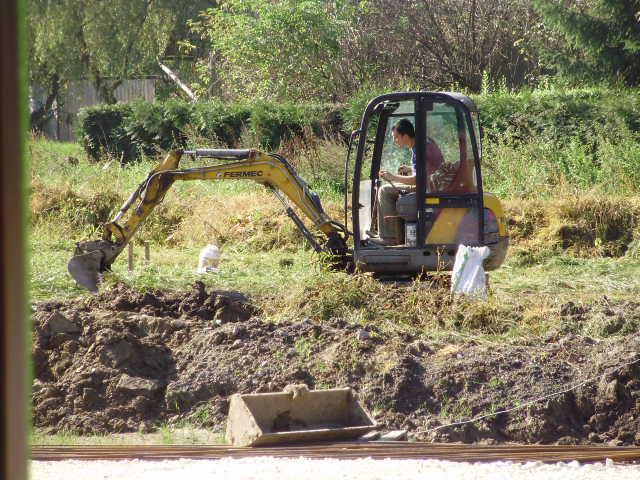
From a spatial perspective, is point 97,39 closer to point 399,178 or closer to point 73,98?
point 73,98

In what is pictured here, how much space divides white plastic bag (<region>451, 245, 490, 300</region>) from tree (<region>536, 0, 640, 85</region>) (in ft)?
34.6

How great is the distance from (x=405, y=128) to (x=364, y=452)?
16.4 feet

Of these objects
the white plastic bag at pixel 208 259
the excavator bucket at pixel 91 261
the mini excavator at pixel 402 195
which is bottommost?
the white plastic bag at pixel 208 259

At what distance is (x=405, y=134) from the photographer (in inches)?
384

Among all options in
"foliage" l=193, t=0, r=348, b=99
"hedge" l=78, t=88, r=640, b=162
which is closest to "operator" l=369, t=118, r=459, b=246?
"hedge" l=78, t=88, r=640, b=162

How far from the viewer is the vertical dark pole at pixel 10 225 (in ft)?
4.56

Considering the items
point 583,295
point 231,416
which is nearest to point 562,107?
point 583,295

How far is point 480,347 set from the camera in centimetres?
721

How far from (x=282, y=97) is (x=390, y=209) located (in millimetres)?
13902

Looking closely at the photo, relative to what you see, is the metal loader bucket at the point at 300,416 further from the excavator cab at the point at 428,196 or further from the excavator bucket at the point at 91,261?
the excavator bucket at the point at 91,261

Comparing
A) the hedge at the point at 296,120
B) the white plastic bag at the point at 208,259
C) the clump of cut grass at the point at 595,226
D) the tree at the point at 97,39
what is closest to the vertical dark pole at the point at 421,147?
the white plastic bag at the point at 208,259

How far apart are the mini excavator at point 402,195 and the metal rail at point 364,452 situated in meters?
4.29

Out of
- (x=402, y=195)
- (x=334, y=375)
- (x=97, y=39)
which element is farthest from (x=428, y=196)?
(x=97, y=39)

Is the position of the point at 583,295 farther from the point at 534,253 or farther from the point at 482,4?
the point at 482,4
